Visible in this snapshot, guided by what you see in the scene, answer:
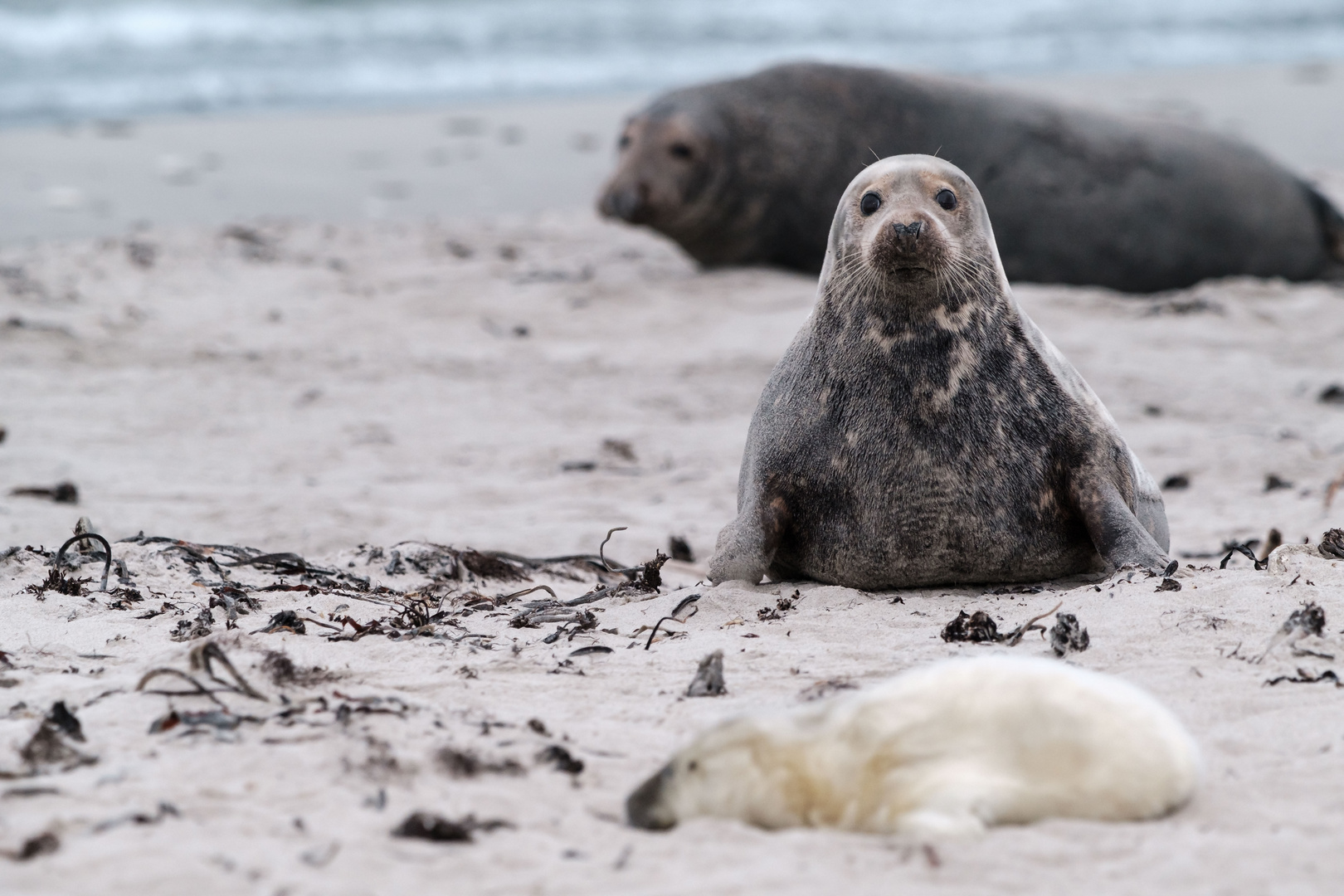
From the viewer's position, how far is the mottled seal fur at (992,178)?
9336mm

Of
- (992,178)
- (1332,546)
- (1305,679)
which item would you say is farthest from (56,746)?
(992,178)

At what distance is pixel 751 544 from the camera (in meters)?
4.14

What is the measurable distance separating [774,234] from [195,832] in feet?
25.5

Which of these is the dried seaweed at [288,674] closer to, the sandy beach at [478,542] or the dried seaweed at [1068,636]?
the sandy beach at [478,542]

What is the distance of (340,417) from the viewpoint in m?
7.00

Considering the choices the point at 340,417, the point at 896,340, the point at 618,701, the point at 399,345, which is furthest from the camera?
the point at 399,345

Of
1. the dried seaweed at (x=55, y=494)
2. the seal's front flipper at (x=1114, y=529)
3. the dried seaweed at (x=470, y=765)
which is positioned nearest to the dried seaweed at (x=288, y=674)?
the dried seaweed at (x=470, y=765)

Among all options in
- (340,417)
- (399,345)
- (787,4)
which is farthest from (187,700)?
(787,4)

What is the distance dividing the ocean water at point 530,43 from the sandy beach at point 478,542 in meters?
5.17

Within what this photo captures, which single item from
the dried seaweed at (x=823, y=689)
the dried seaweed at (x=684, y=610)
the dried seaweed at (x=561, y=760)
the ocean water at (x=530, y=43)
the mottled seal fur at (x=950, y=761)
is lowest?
the dried seaweed at (x=684, y=610)

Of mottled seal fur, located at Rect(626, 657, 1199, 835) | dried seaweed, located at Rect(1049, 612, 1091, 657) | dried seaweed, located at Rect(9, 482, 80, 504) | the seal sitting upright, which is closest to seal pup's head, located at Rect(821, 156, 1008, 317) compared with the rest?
the seal sitting upright

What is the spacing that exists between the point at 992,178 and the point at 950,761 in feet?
24.2

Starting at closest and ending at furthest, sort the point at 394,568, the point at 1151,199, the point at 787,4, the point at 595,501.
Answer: the point at 394,568
the point at 595,501
the point at 1151,199
the point at 787,4

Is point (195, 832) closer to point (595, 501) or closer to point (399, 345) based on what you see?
point (595, 501)
